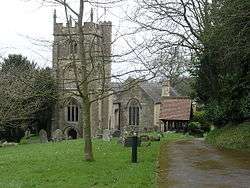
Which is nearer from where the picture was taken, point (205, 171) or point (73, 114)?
point (205, 171)

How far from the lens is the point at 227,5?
1619cm

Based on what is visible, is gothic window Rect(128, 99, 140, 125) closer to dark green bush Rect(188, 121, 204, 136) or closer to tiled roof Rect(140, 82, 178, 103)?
tiled roof Rect(140, 82, 178, 103)

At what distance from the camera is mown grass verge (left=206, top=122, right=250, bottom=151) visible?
75.2ft

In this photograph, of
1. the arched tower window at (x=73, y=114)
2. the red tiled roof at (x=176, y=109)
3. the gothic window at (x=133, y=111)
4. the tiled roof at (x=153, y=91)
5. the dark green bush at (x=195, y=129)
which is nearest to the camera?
the dark green bush at (x=195, y=129)

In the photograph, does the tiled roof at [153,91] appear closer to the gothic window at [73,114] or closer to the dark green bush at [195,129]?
the gothic window at [73,114]

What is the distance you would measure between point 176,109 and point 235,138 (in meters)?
40.2

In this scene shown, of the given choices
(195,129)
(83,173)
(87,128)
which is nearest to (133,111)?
(195,129)

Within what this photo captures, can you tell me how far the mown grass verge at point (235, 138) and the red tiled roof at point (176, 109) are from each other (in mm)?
34054

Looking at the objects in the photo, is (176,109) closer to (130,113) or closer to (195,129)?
(130,113)

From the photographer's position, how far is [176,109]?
6438cm

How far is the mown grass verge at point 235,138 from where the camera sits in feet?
75.2

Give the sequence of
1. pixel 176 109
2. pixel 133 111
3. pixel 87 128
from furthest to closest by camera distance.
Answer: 1. pixel 133 111
2. pixel 176 109
3. pixel 87 128

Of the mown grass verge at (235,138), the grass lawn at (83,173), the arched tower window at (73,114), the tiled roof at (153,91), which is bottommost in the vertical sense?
the grass lawn at (83,173)

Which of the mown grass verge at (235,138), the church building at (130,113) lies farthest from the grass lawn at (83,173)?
the church building at (130,113)
